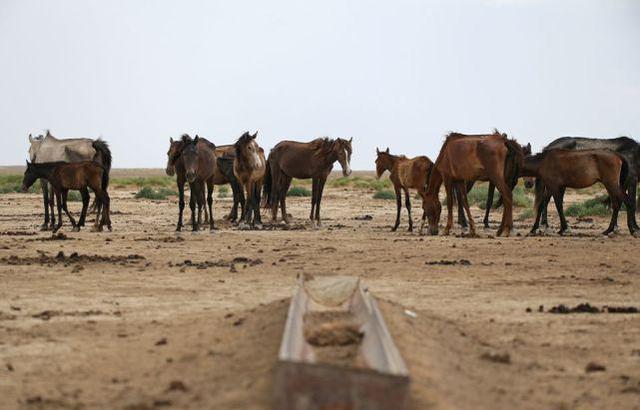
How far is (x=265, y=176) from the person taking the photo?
26.1 metres

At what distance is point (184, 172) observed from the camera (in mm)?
21625

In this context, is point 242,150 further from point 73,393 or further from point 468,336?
point 73,393

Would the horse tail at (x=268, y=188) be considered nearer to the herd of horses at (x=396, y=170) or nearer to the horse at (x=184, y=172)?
the herd of horses at (x=396, y=170)

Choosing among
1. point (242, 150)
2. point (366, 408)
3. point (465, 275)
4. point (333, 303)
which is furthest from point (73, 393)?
→ point (242, 150)

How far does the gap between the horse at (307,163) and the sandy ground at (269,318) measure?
4.80 metres

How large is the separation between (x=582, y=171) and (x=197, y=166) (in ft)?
24.4

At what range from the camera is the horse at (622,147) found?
22.6 m

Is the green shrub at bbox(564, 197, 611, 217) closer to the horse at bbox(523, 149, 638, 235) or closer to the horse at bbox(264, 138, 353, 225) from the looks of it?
the horse at bbox(523, 149, 638, 235)

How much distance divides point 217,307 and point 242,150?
13.1m

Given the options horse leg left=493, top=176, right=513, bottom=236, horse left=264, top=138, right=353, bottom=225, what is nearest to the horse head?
horse left=264, top=138, right=353, bottom=225

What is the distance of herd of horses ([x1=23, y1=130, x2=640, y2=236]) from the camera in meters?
20.6

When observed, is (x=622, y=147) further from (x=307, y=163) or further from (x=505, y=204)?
(x=307, y=163)

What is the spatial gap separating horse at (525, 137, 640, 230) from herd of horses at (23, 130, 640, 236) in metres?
0.02

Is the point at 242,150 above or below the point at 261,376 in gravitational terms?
above
